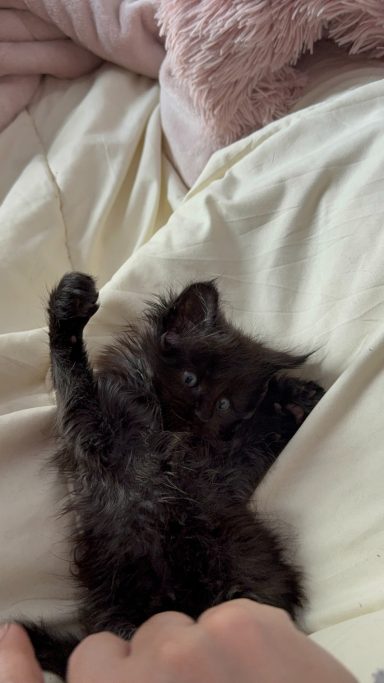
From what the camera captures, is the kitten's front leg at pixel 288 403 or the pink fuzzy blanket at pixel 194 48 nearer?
the kitten's front leg at pixel 288 403

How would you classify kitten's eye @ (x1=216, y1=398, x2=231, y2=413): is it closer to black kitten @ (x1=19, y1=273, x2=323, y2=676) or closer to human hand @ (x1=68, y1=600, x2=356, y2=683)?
black kitten @ (x1=19, y1=273, x2=323, y2=676)

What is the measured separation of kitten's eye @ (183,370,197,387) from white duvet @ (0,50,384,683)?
19cm

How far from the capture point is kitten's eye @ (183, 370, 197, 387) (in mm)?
1285

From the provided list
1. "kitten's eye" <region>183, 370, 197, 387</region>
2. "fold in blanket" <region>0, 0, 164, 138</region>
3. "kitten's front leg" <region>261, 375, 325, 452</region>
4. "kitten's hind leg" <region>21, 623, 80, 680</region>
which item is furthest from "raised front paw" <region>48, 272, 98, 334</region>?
"fold in blanket" <region>0, 0, 164, 138</region>

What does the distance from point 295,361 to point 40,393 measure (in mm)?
502

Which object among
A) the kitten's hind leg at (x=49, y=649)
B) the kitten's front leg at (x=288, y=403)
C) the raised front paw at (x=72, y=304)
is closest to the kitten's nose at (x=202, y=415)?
the kitten's front leg at (x=288, y=403)

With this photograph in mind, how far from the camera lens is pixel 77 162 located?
1664 millimetres

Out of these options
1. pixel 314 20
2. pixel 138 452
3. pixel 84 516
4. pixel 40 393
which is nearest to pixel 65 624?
pixel 84 516

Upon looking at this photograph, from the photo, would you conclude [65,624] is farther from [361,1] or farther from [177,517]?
[361,1]

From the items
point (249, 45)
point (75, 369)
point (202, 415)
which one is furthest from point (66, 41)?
point (202, 415)

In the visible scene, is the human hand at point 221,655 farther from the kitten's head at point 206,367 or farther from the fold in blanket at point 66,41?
the fold in blanket at point 66,41

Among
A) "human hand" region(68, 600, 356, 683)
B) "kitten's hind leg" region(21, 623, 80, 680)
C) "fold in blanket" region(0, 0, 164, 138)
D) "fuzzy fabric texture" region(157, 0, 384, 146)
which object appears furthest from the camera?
"fold in blanket" region(0, 0, 164, 138)

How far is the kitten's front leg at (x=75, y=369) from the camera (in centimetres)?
119

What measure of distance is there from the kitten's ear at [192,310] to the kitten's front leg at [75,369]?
0.55 feet
